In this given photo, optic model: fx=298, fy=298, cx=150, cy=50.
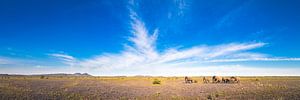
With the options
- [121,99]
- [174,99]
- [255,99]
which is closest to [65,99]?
[121,99]

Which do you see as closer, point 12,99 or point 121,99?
point 12,99

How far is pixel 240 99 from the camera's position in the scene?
68.2ft

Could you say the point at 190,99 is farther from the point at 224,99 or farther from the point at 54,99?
the point at 54,99

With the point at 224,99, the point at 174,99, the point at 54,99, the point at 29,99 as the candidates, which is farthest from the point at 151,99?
the point at 29,99

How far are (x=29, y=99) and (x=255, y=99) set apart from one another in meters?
15.2

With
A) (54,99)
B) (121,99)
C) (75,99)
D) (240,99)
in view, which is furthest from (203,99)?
(54,99)

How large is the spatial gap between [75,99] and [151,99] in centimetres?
529

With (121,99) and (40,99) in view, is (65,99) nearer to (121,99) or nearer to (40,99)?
(40,99)

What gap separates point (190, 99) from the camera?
69.2 feet

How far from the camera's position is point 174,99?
21141 millimetres

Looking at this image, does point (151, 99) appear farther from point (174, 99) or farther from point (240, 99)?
point (240, 99)

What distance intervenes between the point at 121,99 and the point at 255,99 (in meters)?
9.31

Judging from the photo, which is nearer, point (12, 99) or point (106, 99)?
point (12, 99)

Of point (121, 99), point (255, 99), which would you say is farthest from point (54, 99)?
point (255, 99)
